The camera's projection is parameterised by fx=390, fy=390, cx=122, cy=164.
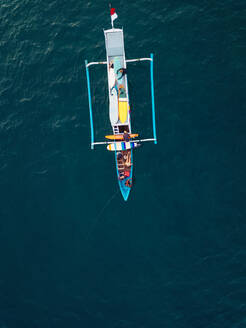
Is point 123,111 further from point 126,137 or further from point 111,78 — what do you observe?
point 111,78

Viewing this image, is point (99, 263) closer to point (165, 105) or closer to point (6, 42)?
point (165, 105)

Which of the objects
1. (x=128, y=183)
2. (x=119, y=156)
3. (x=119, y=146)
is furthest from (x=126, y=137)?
(x=128, y=183)

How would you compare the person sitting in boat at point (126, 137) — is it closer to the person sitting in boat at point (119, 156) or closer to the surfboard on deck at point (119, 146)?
the surfboard on deck at point (119, 146)

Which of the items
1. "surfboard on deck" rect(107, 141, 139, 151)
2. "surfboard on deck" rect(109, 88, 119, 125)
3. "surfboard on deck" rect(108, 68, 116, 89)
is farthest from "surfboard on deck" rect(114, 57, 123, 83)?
"surfboard on deck" rect(107, 141, 139, 151)

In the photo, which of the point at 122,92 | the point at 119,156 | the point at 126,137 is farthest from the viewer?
the point at 122,92

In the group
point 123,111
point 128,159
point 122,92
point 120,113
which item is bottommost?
point 128,159

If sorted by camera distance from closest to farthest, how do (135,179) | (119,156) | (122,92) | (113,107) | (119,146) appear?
(119,146) → (113,107) → (119,156) → (135,179) → (122,92)

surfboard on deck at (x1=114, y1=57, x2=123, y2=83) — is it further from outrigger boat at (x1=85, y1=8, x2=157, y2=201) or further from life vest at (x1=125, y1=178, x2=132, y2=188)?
life vest at (x1=125, y1=178, x2=132, y2=188)
